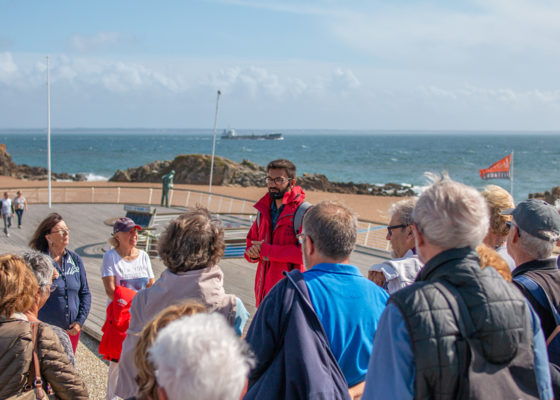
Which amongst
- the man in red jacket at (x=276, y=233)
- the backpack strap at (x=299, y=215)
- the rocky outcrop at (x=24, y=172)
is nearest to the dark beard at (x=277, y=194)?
the man in red jacket at (x=276, y=233)

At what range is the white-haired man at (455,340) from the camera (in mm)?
1756

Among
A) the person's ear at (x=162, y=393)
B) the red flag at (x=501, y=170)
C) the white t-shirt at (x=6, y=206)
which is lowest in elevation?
the white t-shirt at (x=6, y=206)

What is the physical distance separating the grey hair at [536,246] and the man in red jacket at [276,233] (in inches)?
75.1

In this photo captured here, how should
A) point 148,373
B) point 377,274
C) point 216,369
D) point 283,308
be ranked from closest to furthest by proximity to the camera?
point 216,369, point 148,373, point 283,308, point 377,274

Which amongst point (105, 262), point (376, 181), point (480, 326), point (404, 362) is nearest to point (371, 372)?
point (404, 362)

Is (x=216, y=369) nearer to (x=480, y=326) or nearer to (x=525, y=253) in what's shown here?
(x=480, y=326)

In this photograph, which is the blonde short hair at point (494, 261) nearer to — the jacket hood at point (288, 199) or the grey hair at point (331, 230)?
the grey hair at point (331, 230)

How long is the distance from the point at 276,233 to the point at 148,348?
276cm

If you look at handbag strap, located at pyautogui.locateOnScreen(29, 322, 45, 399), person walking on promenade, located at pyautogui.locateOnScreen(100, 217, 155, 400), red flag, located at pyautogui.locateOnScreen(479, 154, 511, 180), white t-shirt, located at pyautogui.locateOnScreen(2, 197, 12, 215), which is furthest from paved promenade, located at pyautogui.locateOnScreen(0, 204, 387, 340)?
red flag, located at pyautogui.locateOnScreen(479, 154, 511, 180)

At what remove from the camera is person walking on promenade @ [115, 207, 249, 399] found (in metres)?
2.79

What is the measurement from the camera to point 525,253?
2.80 m

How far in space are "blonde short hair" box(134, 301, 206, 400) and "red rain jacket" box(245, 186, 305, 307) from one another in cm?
228

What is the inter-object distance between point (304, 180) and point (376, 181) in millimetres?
21544

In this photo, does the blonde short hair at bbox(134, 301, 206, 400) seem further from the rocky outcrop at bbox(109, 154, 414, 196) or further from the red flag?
the rocky outcrop at bbox(109, 154, 414, 196)
